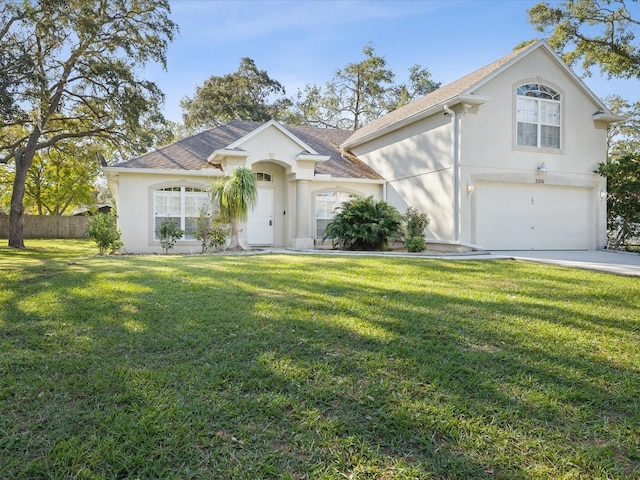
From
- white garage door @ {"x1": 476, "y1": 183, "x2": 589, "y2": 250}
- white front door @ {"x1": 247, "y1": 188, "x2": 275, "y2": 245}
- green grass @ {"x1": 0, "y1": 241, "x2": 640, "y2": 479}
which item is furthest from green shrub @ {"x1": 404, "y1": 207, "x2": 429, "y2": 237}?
green grass @ {"x1": 0, "y1": 241, "x2": 640, "y2": 479}

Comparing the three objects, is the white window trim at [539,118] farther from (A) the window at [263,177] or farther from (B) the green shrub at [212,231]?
(B) the green shrub at [212,231]

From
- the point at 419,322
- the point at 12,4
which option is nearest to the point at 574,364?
the point at 419,322

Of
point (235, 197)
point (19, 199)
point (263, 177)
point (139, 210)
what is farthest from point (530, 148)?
point (19, 199)

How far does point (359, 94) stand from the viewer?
104 feet

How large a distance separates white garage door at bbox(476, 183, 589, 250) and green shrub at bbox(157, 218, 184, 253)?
940 cm

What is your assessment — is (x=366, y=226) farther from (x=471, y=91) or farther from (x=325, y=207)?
(x=471, y=91)

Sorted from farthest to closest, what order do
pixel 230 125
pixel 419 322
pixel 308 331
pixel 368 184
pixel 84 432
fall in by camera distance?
1. pixel 230 125
2. pixel 368 184
3. pixel 419 322
4. pixel 308 331
5. pixel 84 432

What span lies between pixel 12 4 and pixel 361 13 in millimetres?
11717

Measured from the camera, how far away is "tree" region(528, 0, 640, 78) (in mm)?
17969

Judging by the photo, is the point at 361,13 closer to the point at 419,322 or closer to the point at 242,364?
the point at 419,322

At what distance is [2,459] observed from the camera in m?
2.35

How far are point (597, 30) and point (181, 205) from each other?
1892cm

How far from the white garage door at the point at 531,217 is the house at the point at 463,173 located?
34 millimetres

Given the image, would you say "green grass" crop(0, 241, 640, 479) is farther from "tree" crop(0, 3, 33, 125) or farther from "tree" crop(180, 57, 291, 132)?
"tree" crop(180, 57, 291, 132)
